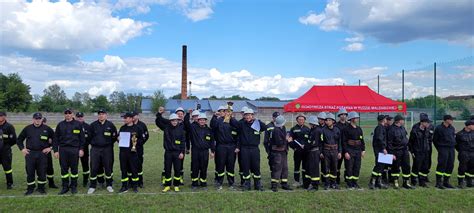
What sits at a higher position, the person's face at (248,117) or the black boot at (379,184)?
the person's face at (248,117)

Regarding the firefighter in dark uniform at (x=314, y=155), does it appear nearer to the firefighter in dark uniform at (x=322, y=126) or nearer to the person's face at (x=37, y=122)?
the firefighter in dark uniform at (x=322, y=126)

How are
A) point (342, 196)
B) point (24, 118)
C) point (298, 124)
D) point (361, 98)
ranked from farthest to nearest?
point (24, 118)
point (361, 98)
point (298, 124)
point (342, 196)

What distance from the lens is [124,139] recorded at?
8594 mm

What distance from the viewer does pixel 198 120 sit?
9.24 metres

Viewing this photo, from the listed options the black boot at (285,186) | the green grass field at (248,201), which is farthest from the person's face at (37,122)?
the black boot at (285,186)

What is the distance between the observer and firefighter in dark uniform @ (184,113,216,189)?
905cm

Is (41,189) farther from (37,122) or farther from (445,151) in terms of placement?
(445,151)

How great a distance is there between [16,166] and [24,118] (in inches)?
1599

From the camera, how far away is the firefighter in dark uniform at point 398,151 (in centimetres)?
926

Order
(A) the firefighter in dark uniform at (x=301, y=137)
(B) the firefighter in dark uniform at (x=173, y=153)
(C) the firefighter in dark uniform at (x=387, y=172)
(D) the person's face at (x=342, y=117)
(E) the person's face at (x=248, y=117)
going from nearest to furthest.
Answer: (B) the firefighter in dark uniform at (x=173, y=153), (E) the person's face at (x=248, y=117), (A) the firefighter in dark uniform at (x=301, y=137), (C) the firefighter in dark uniform at (x=387, y=172), (D) the person's face at (x=342, y=117)

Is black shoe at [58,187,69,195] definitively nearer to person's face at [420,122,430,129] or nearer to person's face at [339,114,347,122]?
person's face at [339,114,347,122]

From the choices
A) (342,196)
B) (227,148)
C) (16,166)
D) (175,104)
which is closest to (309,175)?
(342,196)

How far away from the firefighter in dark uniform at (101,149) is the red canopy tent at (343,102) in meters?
10.6

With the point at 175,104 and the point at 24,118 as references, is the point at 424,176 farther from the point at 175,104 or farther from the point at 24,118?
the point at 175,104
